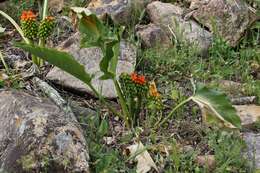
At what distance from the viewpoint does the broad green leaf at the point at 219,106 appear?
9.32 ft

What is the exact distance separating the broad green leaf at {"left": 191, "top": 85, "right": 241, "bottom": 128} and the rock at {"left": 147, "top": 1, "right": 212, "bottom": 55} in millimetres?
1013

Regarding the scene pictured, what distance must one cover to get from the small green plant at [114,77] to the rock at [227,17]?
1.14 m

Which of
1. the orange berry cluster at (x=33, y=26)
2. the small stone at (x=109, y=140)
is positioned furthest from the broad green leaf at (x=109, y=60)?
the orange berry cluster at (x=33, y=26)

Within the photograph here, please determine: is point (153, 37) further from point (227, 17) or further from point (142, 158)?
point (142, 158)

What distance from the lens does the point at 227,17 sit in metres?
4.13

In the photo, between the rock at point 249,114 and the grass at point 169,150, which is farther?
the rock at point 249,114

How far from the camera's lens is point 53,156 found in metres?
2.70

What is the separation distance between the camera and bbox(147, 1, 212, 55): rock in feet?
13.1

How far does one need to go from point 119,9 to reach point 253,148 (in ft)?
5.54

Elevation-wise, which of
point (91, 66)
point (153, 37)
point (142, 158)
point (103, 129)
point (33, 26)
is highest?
point (33, 26)

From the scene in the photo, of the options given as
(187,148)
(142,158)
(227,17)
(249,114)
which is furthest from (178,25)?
(142,158)

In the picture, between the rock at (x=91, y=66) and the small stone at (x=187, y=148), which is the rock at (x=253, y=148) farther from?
the rock at (x=91, y=66)

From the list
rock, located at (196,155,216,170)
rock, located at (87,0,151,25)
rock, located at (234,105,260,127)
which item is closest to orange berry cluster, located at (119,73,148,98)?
rock, located at (196,155,216,170)

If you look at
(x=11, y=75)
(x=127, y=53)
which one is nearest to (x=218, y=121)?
(x=127, y=53)
